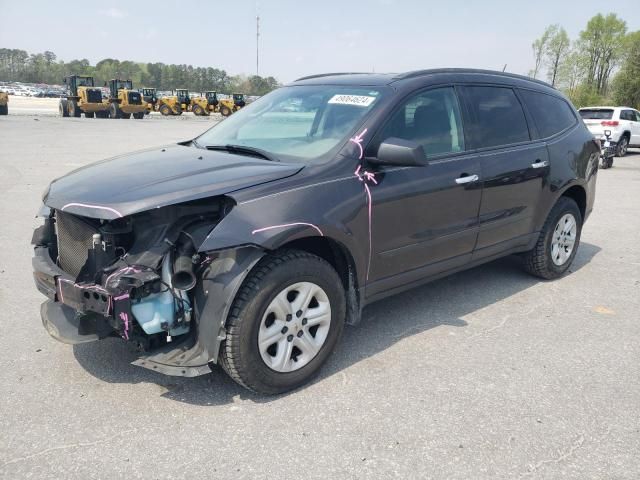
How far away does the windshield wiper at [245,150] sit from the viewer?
339 centimetres

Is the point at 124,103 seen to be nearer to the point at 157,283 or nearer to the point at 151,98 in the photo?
the point at 151,98

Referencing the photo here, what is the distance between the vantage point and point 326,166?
3197 millimetres

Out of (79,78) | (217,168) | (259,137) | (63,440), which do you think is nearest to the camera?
(63,440)

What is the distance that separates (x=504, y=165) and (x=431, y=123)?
830mm

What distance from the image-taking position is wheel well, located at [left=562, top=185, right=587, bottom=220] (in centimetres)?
523

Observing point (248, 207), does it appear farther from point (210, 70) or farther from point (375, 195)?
point (210, 70)

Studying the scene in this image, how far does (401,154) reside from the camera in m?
3.18

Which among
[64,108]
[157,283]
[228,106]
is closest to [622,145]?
[157,283]

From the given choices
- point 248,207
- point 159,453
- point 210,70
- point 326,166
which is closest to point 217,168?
point 248,207

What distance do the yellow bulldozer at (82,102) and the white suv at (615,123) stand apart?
27.8 metres

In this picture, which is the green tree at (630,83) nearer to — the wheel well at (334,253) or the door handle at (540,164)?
the door handle at (540,164)

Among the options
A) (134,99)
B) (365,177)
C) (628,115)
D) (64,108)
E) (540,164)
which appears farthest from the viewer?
(134,99)

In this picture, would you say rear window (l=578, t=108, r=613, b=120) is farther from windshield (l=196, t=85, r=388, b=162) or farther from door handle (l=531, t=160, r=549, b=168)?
windshield (l=196, t=85, r=388, b=162)

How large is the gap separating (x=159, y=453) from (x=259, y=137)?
215 centimetres
